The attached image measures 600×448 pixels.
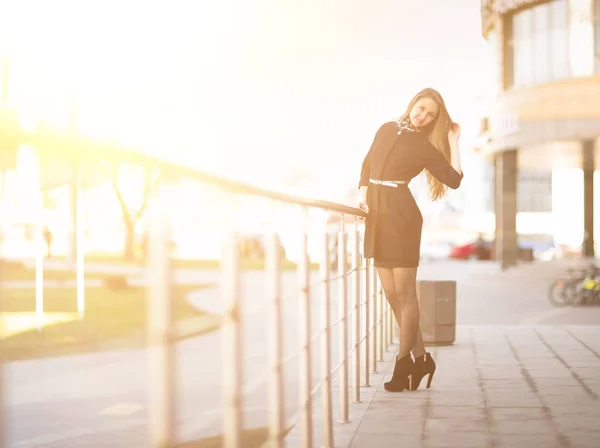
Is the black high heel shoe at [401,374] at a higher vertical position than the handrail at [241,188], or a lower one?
lower

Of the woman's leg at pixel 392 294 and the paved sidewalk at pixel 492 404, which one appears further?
the woman's leg at pixel 392 294

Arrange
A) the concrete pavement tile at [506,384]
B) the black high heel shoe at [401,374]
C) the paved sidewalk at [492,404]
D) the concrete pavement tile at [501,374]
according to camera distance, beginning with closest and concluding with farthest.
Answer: the paved sidewalk at [492,404] < the black high heel shoe at [401,374] < the concrete pavement tile at [506,384] < the concrete pavement tile at [501,374]

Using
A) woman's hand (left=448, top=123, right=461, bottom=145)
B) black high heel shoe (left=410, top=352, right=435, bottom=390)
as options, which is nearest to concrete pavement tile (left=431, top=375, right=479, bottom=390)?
black high heel shoe (left=410, top=352, right=435, bottom=390)

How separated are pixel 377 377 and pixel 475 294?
15.6 m

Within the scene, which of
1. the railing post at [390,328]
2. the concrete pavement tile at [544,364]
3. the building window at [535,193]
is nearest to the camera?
the concrete pavement tile at [544,364]

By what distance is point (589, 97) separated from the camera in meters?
32.1

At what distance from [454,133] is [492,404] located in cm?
168

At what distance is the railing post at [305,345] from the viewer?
425cm

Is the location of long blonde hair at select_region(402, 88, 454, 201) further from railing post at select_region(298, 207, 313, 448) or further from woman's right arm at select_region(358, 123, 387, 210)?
railing post at select_region(298, 207, 313, 448)

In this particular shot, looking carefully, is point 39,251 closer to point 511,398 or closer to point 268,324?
point 268,324

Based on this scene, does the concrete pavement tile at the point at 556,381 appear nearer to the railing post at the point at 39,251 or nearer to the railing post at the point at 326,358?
the railing post at the point at 326,358

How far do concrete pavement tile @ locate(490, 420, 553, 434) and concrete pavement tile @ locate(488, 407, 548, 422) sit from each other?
94 mm

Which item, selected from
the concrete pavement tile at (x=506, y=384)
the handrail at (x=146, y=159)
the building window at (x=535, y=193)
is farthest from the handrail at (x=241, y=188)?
the building window at (x=535, y=193)

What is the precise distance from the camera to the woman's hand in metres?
6.14
